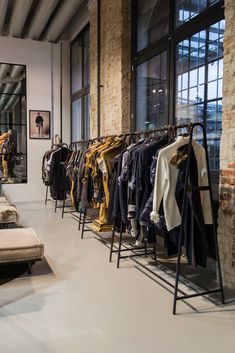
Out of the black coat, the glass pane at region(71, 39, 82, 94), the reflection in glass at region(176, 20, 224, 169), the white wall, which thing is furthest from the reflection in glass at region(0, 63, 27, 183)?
the reflection in glass at region(176, 20, 224, 169)

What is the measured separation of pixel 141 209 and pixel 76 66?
Result: 6.38 m

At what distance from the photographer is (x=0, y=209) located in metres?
4.90

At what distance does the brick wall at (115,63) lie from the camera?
5465 millimetres

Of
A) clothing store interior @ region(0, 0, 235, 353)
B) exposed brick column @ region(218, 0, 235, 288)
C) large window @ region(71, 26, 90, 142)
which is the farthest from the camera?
large window @ region(71, 26, 90, 142)

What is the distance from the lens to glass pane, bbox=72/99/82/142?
8531 millimetres

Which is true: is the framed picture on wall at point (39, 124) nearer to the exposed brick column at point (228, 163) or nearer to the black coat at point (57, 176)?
the black coat at point (57, 176)

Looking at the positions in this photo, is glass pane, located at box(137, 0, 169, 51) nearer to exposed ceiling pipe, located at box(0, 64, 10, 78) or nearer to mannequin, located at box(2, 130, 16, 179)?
exposed ceiling pipe, located at box(0, 64, 10, 78)

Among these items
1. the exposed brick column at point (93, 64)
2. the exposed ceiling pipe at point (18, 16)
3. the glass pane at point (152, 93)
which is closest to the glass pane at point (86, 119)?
the exposed brick column at point (93, 64)

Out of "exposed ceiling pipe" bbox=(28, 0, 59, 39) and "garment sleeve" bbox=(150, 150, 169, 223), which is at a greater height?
"exposed ceiling pipe" bbox=(28, 0, 59, 39)

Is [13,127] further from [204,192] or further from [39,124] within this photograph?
[204,192]

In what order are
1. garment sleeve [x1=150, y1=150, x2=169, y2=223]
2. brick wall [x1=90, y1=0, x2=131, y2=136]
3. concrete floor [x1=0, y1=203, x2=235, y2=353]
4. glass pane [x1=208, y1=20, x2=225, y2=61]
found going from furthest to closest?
brick wall [x1=90, y1=0, x2=131, y2=136]
glass pane [x1=208, y1=20, x2=225, y2=61]
garment sleeve [x1=150, y1=150, x2=169, y2=223]
concrete floor [x1=0, y1=203, x2=235, y2=353]

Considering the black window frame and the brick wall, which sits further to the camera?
the brick wall

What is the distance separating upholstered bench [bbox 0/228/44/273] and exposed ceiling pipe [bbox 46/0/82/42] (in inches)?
199

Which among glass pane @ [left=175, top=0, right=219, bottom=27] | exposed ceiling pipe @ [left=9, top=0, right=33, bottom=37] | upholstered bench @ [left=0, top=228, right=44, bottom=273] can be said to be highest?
exposed ceiling pipe @ [left=9, top=0, right=33, bottom=37]
